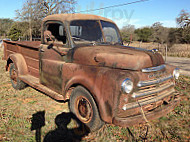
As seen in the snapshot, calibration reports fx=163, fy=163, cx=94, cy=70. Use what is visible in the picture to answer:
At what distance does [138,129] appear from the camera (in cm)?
291

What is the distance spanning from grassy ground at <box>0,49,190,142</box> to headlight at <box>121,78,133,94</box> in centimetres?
91

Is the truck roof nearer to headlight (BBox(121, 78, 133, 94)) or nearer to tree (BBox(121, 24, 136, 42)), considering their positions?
tree (BBox(121, 24, 136, 42))

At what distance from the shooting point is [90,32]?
3510mm

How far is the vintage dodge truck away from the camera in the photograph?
232cm

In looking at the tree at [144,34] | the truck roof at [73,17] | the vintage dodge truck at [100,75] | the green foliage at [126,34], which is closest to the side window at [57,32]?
the vintage dodge truck at [100,75]

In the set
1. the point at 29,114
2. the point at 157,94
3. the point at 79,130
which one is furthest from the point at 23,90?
the point at 157,94

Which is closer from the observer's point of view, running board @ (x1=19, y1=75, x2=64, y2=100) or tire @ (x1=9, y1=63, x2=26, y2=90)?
running board @ (x1=19, y1=75, x2=64, y2=100)

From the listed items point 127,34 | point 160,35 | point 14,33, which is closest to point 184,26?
point 160,35

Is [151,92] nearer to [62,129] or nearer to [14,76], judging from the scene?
[62,129]

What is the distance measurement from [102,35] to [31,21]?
22221 millimetres

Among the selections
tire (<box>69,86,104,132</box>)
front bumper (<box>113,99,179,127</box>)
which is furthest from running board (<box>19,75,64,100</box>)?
front bumper (<box>113,99,179,127</box>)

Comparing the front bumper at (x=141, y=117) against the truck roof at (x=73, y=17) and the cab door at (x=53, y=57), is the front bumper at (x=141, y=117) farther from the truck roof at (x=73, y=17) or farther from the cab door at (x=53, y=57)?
the truck roof at (x=73, y=17)

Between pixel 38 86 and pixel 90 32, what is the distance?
1744mm

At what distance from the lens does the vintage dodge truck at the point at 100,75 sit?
7.63ft
